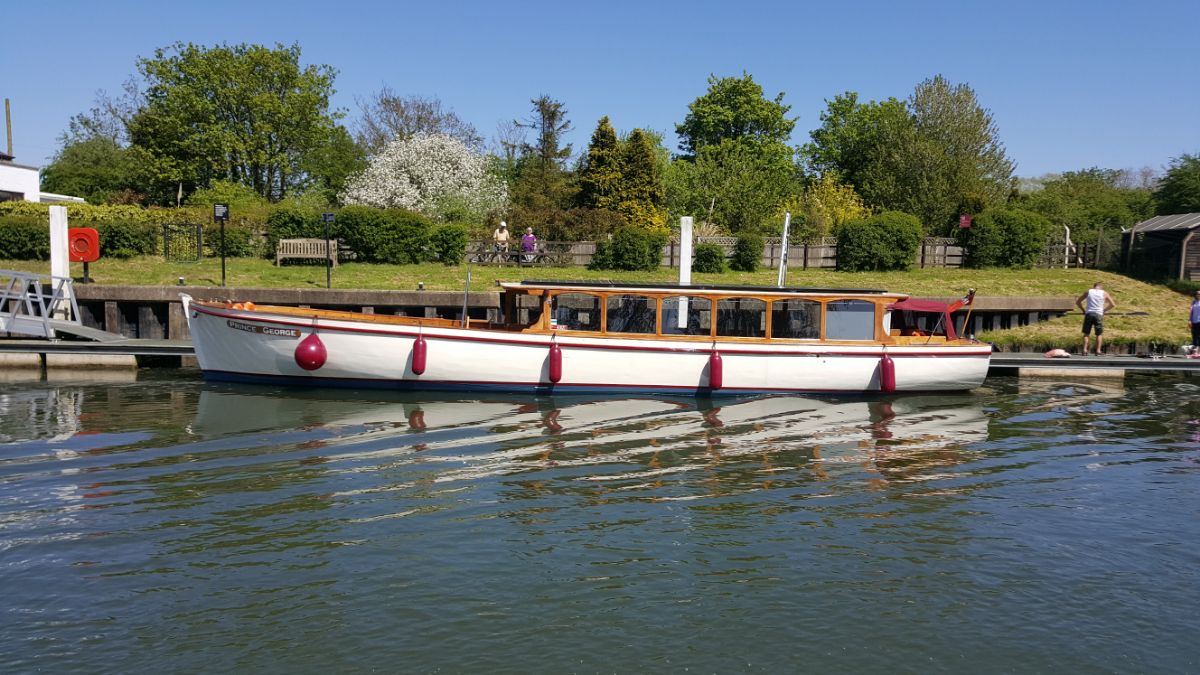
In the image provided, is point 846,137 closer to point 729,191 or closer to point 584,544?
point 729,191

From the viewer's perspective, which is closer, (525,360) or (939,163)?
(525,360)

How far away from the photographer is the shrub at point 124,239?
84.1ft

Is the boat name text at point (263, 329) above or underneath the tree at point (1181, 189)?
underneath

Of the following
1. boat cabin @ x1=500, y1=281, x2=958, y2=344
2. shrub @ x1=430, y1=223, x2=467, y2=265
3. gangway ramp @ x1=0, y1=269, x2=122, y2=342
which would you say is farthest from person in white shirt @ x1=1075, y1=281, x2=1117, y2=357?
gangway ramp @ x1=0, y1=269, x2=122, y2=342

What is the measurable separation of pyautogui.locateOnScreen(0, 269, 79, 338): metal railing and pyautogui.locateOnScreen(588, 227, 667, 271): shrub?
14.0 meters

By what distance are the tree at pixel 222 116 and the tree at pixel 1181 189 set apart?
40015 mm

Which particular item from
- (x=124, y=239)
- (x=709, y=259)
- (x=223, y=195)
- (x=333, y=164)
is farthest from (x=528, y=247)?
(x=333, y=164)

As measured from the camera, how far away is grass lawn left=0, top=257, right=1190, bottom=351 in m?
22.2

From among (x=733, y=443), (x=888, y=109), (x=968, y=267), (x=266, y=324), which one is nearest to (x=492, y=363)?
(x=266, y=324)

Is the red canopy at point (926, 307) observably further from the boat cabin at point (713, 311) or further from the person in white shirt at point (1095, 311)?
the person in white shirt at point (1095, 311)

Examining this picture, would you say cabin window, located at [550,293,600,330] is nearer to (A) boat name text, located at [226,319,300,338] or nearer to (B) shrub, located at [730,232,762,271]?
(A) boat name text, located at [226,319,300,338]

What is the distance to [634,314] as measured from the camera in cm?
1587

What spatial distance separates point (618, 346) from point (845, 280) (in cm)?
1394

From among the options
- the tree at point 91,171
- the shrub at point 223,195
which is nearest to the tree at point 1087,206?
the shrub at point 223,195
